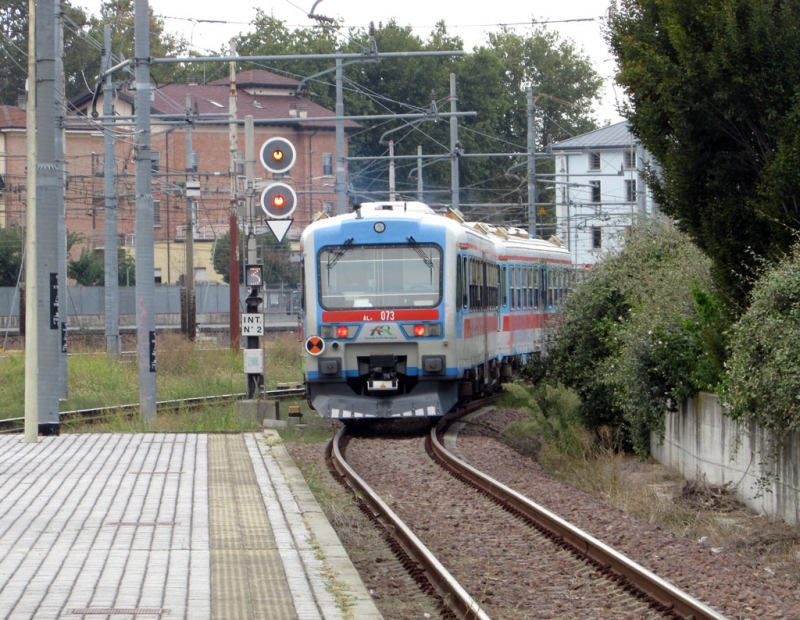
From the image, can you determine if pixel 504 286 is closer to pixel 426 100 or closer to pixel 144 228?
pixel 144 228

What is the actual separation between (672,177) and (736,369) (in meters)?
3.32

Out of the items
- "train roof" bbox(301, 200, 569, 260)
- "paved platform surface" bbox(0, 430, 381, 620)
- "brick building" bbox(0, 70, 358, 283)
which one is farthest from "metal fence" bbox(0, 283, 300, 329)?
"paved platform surface" bbox(0, 430, 381, 620)

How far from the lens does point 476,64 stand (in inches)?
3155

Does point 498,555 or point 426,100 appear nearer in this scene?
point 498,555

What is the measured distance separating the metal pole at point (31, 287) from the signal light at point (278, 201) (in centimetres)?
488

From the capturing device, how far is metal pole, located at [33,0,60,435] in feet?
49.7

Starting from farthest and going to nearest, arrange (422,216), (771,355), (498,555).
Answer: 1. (422,216)
2. (771,355)
3. (498,555)

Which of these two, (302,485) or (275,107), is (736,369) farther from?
(275,107)

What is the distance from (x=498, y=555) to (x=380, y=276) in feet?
28.5

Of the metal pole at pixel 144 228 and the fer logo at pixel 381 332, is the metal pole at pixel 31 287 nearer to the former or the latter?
the metal pole at pixel 144 228

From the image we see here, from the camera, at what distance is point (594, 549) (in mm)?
8859

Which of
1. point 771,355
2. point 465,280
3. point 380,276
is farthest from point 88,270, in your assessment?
point 771,355

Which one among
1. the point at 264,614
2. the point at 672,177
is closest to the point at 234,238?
the point at 672,177

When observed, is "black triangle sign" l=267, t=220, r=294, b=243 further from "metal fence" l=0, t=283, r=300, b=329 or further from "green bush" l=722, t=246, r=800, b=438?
"metal fence" l=0, t=283, r=300, b=329
